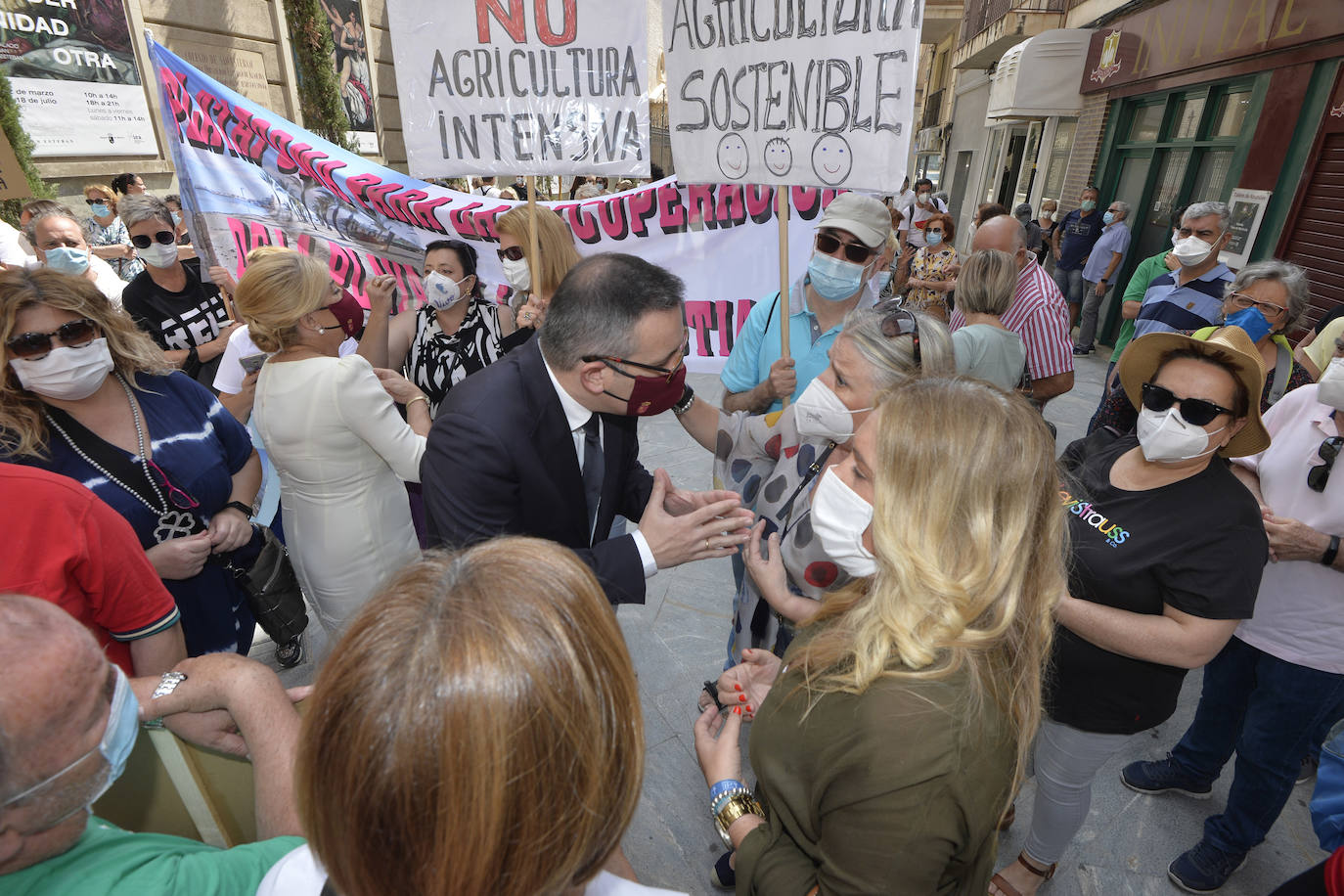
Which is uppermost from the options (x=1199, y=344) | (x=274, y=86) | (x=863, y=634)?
(x=274, y=86)

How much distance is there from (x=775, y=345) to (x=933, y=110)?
→ 32183mm

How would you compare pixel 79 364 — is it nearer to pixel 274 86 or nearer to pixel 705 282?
pixel 705 282

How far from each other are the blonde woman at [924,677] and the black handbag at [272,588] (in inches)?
81.2

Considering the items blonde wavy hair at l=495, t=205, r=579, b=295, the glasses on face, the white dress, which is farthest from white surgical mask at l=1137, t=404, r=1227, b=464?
blonde wavy hair at l=495, t=205, r=579, b=295

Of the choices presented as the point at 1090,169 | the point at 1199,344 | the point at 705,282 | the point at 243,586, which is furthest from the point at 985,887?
the point at 1090,169

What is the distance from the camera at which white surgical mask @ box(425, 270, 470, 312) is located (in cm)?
348

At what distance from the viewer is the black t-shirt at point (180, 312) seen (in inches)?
151

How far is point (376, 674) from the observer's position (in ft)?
2.47

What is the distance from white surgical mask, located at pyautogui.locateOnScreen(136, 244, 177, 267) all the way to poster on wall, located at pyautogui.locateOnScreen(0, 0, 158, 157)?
6.68 m

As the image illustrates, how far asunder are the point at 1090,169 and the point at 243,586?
525 inches

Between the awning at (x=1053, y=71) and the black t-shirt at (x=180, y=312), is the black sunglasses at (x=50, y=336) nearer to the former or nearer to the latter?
the black t-shirt at (x=180, y=312)

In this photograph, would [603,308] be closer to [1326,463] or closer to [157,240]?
[1326,463]

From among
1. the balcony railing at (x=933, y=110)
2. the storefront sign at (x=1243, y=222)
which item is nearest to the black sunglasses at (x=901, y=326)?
the storefront sign at (x=1243, y=222)

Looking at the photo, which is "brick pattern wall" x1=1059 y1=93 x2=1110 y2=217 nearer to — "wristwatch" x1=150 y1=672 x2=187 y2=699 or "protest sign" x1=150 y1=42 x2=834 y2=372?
"protest sign" x1=150 y1=42 x2=834 y2=372
